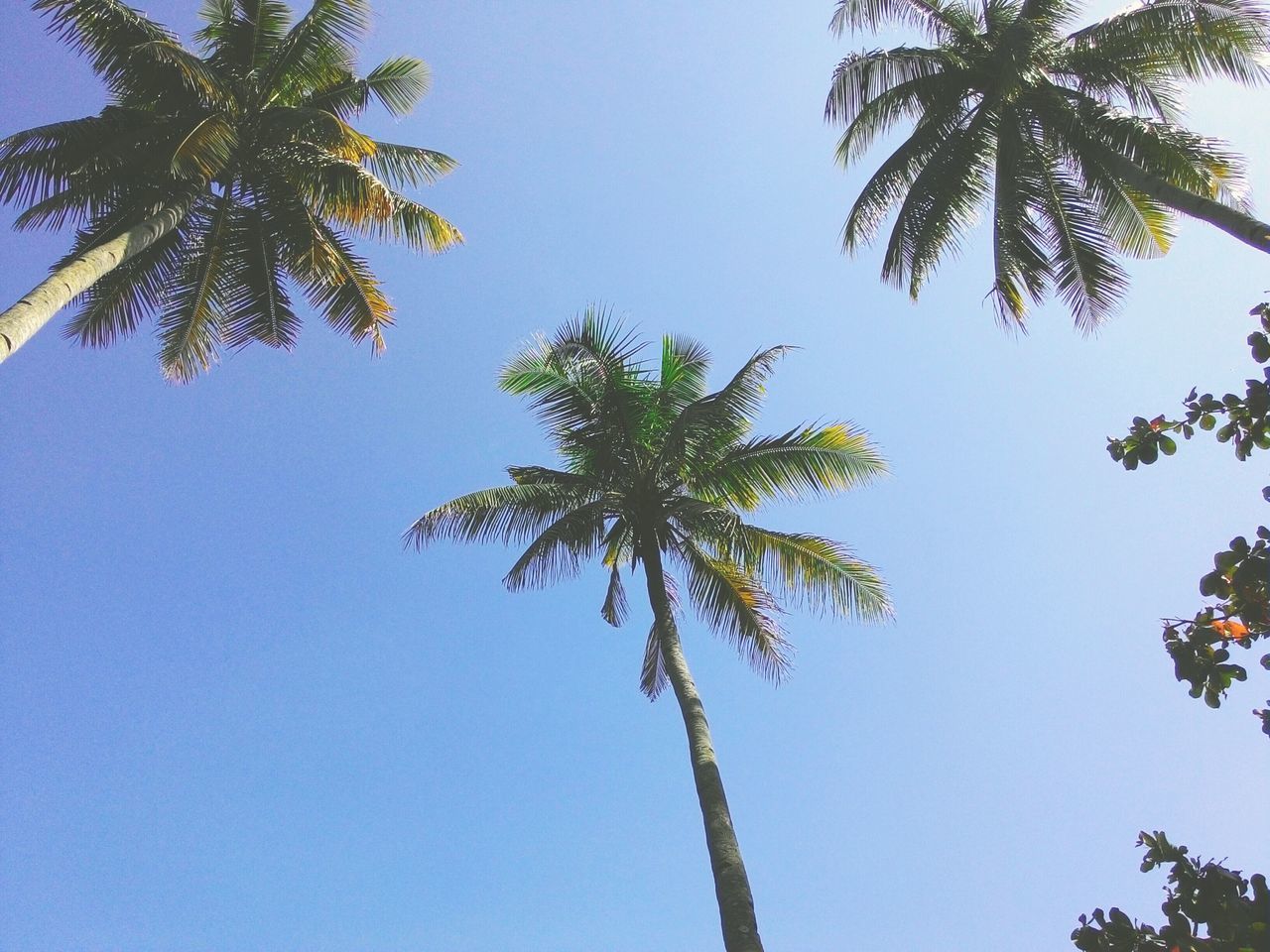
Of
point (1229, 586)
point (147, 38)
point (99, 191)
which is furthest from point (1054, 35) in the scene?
point (99, 191)

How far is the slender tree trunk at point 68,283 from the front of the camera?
26.9ft

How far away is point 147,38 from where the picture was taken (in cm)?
1200

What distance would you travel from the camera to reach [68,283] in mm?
9281

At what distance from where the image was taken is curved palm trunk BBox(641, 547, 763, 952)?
843 centimetres

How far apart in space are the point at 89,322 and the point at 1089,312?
51.1 feet

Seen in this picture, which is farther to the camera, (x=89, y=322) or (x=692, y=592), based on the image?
(x=692, y=592)

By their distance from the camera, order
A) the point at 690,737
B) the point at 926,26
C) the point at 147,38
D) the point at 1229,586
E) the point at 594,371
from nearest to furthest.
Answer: the point at 1229,586 < the point at 690,737 < the point at 147,38 < the point at 594,371 < the point at 926,26

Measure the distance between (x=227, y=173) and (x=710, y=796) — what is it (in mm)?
10994

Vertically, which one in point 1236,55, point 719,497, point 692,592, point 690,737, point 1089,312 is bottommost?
point 690,737

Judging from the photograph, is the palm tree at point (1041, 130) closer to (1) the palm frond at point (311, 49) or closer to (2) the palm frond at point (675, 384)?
(2) the palm frond at point (675, 384)

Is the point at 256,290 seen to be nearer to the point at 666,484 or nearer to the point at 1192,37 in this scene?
the point at 666,484

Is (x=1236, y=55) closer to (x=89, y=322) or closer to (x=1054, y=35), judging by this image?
(x=1054, y=35)

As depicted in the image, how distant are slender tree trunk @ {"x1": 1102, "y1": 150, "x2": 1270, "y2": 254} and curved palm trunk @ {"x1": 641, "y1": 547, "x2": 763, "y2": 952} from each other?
838cm

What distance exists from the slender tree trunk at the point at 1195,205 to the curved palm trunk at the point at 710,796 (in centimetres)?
838
